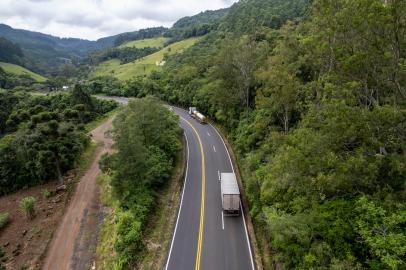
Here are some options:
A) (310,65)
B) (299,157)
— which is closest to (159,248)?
(299,157)

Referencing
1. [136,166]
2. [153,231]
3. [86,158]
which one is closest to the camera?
[153,231]

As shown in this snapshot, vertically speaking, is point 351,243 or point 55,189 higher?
point 351,243

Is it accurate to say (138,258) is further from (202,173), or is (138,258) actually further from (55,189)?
(55,189)

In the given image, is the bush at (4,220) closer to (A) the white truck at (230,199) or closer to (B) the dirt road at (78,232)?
(B) the dirt road at (78,232)

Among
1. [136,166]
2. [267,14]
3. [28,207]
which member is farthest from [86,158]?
[267,14]

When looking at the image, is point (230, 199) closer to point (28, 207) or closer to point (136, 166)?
point (136, 166)

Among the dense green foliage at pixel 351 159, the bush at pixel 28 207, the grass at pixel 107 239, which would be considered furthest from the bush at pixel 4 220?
the dense green foliage at pixel 351 159
